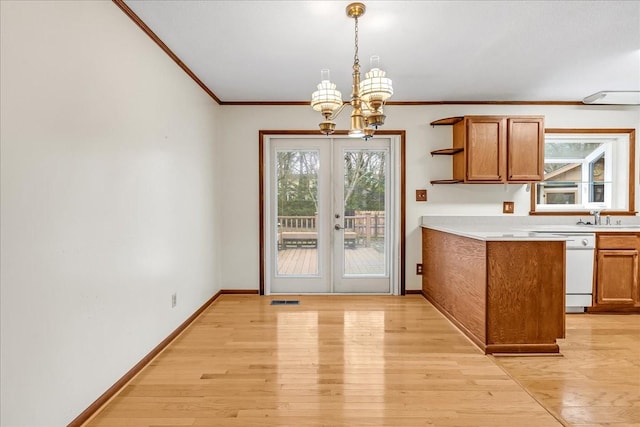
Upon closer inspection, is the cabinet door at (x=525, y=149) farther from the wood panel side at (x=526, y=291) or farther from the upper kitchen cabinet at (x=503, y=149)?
the wood panel side at (x=526, y=291)

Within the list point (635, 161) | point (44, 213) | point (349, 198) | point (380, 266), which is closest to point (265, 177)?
point (349, 198)

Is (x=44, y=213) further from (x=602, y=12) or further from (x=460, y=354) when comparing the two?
(x=602, y=12)

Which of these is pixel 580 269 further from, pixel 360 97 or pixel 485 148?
pixel 360 97

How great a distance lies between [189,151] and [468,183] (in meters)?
3.01

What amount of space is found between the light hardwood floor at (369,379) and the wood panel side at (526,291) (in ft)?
0.61

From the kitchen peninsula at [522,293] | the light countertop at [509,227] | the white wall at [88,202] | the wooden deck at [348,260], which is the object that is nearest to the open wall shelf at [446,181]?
the light countertop at [509,227]

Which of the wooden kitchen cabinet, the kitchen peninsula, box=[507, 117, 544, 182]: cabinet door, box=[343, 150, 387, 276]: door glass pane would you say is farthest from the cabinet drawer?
box=[343, 150, 387, 276]: door glass pane

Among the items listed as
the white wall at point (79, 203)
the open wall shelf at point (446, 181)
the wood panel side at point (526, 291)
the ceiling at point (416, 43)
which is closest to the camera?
the white wall at point (79, 203)

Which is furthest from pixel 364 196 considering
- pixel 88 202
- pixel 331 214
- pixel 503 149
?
pixel 88 202

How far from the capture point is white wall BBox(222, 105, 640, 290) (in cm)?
398

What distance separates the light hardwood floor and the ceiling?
Answer: 238 cm

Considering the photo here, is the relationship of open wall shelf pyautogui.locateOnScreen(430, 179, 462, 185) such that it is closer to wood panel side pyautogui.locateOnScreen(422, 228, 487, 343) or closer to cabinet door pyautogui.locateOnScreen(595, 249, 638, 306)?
wood panel side pyautogui.locateOnScreen(422, 228, 487, 343)

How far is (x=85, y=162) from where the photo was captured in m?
1.72

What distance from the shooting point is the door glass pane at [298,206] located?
410 centimetres
